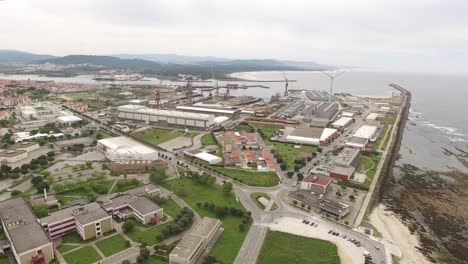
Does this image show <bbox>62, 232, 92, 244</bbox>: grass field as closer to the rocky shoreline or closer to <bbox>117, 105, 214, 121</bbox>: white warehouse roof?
the rocky shoreline

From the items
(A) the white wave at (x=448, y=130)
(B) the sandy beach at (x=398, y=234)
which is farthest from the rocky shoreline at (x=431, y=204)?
(A) the white wave at (x=448, y=130)

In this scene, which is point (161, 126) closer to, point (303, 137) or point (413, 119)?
point (303, 137)

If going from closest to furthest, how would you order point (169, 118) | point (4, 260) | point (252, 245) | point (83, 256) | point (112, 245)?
point (4, 260) → point (83, 256) → point (112, 245) → point (252, 245) → point (169, 118)

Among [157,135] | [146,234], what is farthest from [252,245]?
[157,135]

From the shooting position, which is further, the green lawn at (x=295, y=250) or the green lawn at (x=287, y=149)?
the green lawn at (x=287, y=149)

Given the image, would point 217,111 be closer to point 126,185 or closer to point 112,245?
point 126,185

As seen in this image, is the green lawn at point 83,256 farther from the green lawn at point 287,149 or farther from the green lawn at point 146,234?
Answer: the green lawn at point 287,149
